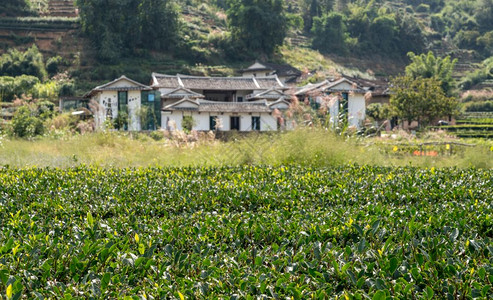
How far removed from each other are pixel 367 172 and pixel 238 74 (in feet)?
139

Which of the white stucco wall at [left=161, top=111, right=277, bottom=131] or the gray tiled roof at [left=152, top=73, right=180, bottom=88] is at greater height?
the gray tiled roof at [left=152, top=73, right=180, bottom=88]

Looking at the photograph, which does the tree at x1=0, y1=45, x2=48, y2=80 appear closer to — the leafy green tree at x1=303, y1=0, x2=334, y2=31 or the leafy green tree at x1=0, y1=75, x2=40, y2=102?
the leafy green tree at x1=0, y1=75, x2=40, y2=102

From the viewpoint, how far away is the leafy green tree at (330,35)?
63.7m

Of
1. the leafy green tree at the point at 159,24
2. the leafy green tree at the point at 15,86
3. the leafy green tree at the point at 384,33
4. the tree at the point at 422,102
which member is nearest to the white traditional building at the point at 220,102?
the tree at the point at 422,102

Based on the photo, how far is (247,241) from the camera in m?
4.01

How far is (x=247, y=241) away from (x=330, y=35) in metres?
61.8

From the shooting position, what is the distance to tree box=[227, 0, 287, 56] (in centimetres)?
5466

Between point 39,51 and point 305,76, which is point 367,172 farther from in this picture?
point 39,51

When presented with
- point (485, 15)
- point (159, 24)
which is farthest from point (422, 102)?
point (485, 15)

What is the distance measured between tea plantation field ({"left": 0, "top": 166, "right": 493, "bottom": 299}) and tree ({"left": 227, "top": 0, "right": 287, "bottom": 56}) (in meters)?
49.2

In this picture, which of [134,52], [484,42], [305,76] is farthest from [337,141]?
[484,42]

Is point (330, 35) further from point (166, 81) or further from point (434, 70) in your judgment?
point (166, 81)

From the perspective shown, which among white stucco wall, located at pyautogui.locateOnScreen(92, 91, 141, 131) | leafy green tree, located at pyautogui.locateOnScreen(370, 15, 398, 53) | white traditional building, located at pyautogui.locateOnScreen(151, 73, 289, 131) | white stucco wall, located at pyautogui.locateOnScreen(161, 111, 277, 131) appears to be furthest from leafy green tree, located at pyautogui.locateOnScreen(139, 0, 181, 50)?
leafy green tree, located at pyautogui.locateOnScreen(370, 15, 398, 53)

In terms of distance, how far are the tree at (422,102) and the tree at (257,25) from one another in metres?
25.0
